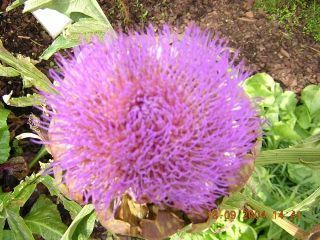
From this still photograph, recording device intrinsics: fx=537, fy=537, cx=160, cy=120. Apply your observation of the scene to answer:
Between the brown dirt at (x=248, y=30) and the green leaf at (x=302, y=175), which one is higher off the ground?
the brown dirt at (x=248, y=30)

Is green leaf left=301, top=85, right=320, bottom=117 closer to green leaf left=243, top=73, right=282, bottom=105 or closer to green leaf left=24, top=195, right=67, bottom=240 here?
green leaf left=243, top=73, right=282, bottom=105

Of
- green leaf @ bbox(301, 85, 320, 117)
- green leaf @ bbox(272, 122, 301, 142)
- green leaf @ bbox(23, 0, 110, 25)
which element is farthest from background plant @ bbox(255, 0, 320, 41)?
green leaf @ bbox(23, 0, 110, 25)

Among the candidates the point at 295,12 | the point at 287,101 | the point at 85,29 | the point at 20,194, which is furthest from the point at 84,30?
the point at 295,12

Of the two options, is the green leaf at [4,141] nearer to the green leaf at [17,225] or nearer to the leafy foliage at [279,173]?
the green leaf at [17,225]

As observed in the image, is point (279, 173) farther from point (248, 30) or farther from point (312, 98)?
point (248, 30)

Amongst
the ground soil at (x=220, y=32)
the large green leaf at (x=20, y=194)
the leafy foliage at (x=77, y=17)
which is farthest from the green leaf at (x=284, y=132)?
the large green leaf at (x=20, y=194)

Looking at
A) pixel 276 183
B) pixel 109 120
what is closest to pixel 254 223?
pixel 276 183
